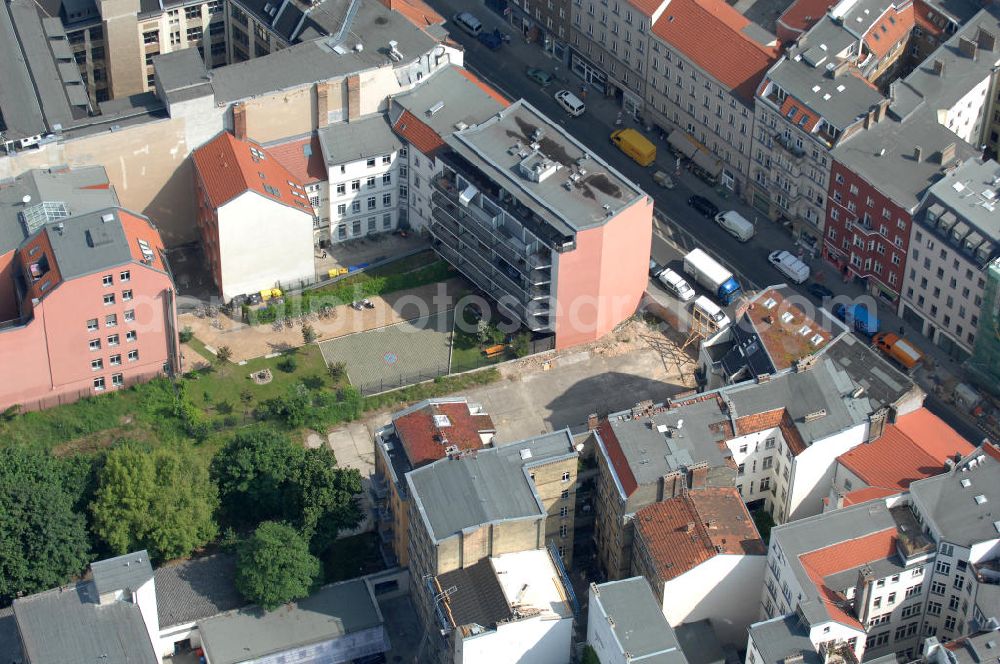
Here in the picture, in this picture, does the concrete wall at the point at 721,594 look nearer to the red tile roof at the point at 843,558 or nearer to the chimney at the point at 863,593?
the red tile roof at the point at 843,558

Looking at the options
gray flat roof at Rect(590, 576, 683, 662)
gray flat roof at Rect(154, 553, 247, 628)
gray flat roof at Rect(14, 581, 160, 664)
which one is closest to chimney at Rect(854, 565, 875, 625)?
gray flat roof at Rect(590, 576, 683, 662)

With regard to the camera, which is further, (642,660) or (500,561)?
(500,561)

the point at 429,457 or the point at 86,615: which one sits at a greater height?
the point at 429,457

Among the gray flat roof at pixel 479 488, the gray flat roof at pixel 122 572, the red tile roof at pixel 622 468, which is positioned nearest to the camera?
the gray flat roof at pixel 122 572

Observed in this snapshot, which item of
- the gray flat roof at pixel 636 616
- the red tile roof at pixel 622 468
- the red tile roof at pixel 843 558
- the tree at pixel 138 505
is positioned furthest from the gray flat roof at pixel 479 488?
the red tile roof at pixel 843 558

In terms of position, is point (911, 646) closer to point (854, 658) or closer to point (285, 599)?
point (854, 658)

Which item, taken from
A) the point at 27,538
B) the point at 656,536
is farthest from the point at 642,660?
the point at 27,538
